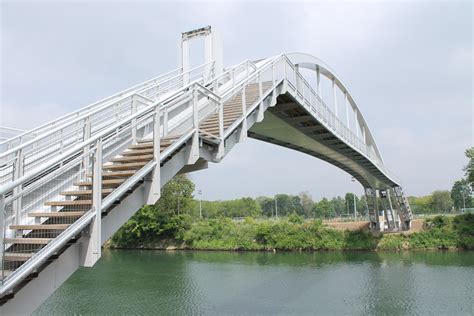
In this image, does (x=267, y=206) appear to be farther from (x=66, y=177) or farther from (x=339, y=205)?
(x=66, y=177)

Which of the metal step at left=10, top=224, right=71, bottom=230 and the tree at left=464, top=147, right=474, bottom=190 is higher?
the tree at left=464, top=147, right=474, bottom=190

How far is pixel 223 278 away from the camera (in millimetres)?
21156

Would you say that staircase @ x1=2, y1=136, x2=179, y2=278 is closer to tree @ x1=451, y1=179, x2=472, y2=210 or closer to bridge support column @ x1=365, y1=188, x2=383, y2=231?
bridge support column @ x1=365, y1=188, x2=383, y2=231

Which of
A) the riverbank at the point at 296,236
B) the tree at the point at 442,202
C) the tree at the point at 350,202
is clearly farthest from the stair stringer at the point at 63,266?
the tree at the point at 350,202

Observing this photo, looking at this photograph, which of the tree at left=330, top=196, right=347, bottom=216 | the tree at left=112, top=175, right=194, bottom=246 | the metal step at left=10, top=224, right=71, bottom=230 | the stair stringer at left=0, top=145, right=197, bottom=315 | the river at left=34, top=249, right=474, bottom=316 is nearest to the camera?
the stair stringer at left=0, top=145, right=197, bottom=315

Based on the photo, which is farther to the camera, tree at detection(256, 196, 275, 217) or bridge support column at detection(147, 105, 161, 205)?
tree at detection(256, 196, 275, 217)

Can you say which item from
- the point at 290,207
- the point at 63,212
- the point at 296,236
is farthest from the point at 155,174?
the point at 290,207

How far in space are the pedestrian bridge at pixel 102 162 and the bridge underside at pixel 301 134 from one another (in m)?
0.75

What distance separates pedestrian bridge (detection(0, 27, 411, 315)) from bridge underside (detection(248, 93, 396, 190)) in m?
0.75

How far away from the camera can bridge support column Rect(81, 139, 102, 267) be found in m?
4.34

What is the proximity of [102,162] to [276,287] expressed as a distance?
14.7 metres

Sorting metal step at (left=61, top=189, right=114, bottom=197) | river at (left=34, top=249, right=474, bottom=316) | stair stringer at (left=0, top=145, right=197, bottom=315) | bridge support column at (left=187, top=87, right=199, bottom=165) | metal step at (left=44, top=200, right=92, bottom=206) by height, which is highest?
bridge support column at (left=187, top=87, right=199, bottom=165)

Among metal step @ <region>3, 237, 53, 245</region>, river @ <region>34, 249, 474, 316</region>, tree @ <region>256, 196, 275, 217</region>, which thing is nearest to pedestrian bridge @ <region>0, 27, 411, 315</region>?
metal step @ <region>3, 237, 53, 245</region>

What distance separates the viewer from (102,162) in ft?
18.8
